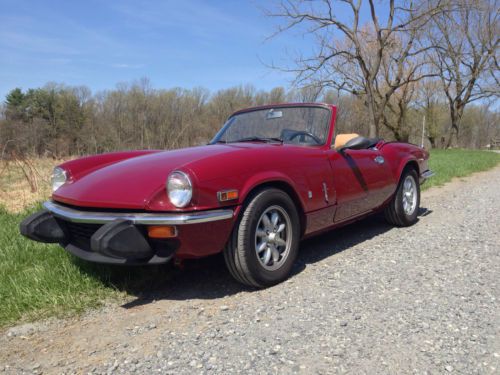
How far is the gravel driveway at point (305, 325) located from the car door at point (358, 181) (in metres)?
A: 0.51

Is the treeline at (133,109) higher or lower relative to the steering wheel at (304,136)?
higher

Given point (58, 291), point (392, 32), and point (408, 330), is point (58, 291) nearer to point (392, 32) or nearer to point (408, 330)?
point (408, 330)

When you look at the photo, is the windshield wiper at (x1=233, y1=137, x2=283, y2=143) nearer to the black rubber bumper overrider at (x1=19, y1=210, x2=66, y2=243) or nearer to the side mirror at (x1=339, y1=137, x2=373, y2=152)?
the side mirror at (x1=339, y1=137, x2=373, y2=152)

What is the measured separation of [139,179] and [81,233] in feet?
1.96

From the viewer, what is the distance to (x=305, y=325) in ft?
8.21

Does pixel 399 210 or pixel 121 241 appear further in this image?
pixel 399 210

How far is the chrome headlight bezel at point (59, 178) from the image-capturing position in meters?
3.63

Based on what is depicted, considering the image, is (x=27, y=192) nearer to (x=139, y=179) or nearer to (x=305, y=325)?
(x=139, y=179)

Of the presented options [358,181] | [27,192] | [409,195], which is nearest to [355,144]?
[358,181]

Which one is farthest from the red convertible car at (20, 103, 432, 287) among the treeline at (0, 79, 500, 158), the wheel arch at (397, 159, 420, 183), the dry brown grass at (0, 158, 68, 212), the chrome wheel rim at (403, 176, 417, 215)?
the treeline at (0, 79, 500, 158)

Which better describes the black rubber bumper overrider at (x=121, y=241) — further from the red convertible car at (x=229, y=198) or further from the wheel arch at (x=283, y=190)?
the wheel arch at (x=283, y=190)

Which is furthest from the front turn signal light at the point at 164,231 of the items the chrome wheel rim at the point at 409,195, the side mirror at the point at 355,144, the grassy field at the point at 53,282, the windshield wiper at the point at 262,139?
the chrome wheel rim at the point at 409,195

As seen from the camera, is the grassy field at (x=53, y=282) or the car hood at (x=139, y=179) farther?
the grassy field at (x=53, y=282)

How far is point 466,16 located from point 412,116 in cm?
1156
